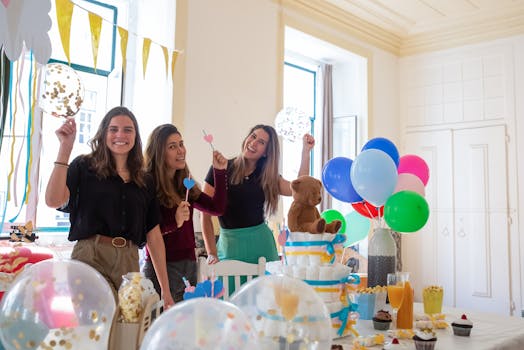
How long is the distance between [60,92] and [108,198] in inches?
17.7

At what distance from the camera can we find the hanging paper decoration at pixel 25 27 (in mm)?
2332

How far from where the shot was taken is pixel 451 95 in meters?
5.71

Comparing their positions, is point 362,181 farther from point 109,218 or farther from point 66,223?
point 66,223

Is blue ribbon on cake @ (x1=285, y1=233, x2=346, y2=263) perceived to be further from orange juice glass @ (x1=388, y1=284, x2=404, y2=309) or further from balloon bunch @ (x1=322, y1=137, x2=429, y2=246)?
balloon bunch @ (x1=322, y1=137, x2=429, y2=246)

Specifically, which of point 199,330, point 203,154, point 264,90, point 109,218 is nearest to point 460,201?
point 264,90

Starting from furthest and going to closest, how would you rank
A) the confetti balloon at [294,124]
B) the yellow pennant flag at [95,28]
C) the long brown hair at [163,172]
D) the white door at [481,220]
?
the white door at [481,220], the confetti balloon at [294,124], the yellow pennant flag at [95,28], the long brown hair at [163,172]

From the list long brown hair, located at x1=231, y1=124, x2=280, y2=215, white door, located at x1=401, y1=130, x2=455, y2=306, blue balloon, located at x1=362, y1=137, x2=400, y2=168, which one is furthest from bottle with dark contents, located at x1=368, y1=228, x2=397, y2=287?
white door, located at x1=401, y1=130, x2=455, y2=306

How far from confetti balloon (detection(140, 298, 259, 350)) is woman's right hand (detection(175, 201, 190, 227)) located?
4.22 ft

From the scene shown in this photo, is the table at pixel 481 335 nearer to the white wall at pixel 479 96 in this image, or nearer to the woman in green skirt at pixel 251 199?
the woman in green skirt at pixel 251 199

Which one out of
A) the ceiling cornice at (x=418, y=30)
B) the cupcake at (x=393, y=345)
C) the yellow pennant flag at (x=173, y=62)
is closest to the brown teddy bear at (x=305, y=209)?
the cupcake at (x=393, y=345)

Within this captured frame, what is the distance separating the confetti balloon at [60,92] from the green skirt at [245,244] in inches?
42.9

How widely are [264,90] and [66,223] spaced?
79.5 inches

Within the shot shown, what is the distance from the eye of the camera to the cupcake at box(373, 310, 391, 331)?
1.70 meters

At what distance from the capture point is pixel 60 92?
1909 mm
